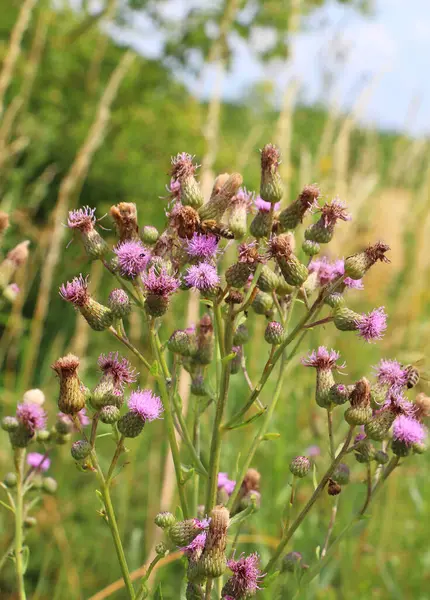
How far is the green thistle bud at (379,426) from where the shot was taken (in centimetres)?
145

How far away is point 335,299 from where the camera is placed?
151cm

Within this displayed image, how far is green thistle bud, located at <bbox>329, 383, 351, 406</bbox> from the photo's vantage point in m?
1.46

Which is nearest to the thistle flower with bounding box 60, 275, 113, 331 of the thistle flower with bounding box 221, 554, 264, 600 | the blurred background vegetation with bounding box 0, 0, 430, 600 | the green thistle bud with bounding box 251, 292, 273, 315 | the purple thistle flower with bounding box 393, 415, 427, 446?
the green thistle bud with bounding box 251, 292, 273, 315

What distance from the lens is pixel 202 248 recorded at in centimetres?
140

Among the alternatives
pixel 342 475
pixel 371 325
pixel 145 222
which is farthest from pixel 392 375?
pixel 145 222

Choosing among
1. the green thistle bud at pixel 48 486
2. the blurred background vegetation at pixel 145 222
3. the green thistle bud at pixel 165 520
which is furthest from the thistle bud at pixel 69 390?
the blurred background vegetation at pixel 145 222

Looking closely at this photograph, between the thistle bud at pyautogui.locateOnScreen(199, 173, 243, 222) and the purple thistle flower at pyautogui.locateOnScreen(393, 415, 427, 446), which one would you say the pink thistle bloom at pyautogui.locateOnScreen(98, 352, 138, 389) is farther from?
the purple thistle flower at pyautogui.locateOnScreen(393, 415, 427, 446)

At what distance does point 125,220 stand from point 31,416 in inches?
21.0

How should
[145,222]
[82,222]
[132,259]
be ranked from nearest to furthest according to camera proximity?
1. [132,259]
2. [82,222]
3. [145,222]

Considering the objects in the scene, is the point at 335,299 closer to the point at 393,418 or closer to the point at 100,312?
the point at 393,418

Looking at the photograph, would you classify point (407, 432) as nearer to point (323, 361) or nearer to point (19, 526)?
point (323, 361)

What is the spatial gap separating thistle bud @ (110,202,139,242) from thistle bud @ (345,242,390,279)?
454 millimetres

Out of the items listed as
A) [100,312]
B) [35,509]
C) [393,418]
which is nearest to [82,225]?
[100,312]

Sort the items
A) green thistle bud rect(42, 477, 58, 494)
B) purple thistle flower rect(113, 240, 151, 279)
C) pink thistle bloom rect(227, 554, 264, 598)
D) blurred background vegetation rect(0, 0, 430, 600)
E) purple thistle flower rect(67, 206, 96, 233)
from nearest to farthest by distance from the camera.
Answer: pink thistle bloom rect(227, 554, 264, 598), purple thistle flower rect(113, 240, 151, 279), purple thistle flower rect(67, 206, 96, 233), green thistle bud rect(42, 477, 58, 494), blurred background vegetation rect(0, 0, 430, 600)
